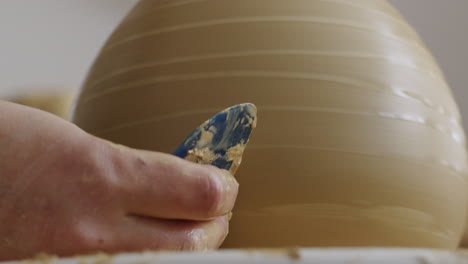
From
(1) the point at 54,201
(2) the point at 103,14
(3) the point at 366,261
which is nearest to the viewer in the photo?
(3) the point at 366,261

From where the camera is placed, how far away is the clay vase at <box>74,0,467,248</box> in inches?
17.1

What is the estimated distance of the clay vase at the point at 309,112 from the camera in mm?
435

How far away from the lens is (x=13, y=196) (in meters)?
0.28

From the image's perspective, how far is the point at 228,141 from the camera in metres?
0.33

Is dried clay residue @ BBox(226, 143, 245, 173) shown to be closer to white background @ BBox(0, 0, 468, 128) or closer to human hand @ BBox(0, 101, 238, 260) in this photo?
human hand @ BBox(0, 101, 238, 260)

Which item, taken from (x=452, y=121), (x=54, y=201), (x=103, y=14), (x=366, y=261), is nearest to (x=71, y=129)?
(x=54, y=201)

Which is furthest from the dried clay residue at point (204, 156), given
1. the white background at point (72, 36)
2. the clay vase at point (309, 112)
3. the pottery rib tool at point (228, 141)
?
the white background at point (72, 36)

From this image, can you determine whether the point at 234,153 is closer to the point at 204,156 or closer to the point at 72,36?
the point at 204,156

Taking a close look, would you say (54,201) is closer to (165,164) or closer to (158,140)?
(165,164)

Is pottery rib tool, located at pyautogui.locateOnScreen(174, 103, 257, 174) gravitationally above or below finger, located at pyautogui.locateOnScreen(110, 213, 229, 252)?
above

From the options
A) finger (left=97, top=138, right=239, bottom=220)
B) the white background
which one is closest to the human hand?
finger (left=97, top=138, right=239, bottom=220)

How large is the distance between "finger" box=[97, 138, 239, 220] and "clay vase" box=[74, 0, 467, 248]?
15 centimetres

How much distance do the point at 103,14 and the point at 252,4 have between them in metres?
1.16

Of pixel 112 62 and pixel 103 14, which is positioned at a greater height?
pixel 112 62
